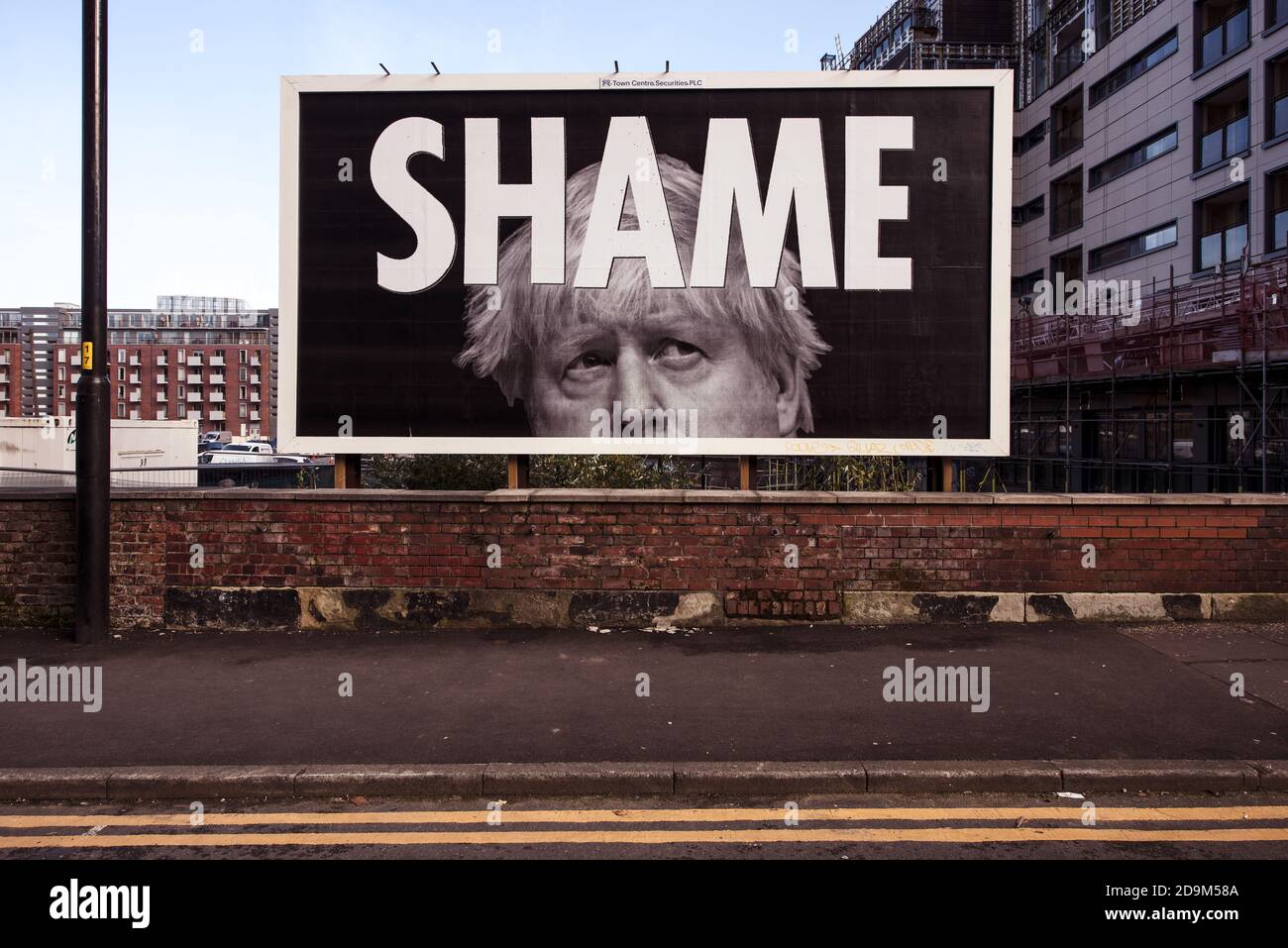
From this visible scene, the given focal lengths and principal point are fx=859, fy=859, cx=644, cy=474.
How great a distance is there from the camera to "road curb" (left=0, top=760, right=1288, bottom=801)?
4859mm

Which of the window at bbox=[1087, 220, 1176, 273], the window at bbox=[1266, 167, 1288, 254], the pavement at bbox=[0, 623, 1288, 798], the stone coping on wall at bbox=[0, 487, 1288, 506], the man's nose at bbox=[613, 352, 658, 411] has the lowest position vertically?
the pavement at bbox=[0, 623, 1288, 798]

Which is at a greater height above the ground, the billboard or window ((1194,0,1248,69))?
window ((1194,0,1248,69))

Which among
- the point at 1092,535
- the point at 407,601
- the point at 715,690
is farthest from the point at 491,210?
the point at 1092,535

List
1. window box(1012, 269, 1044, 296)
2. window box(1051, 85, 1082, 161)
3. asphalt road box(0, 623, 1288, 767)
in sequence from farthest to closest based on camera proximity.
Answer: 1. window box(1012, 269, 1044, 296)
2. window box(1051, 85, 1082, 161)
3. asphalt road box(0, 623, 1288, 767)

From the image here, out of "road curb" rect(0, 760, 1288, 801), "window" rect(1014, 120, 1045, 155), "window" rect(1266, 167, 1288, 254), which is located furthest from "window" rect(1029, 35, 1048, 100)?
"road curb" rect(0, 760, 1288, 801)

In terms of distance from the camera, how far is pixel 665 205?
352 inches

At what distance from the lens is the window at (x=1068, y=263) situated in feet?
129

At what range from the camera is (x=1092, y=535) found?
831cm

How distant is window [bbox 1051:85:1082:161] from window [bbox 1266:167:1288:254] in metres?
14.5

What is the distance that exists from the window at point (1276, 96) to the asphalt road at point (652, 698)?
81.7ft

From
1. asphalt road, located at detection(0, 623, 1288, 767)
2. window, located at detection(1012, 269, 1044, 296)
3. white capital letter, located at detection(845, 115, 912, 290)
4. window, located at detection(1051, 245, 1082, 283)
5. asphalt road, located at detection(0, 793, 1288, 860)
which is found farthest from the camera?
window, located at detection(1012, 269, 1044, 296)

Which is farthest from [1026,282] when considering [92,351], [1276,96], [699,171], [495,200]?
[92,351]

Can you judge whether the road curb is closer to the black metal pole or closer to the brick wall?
the black metal pole
